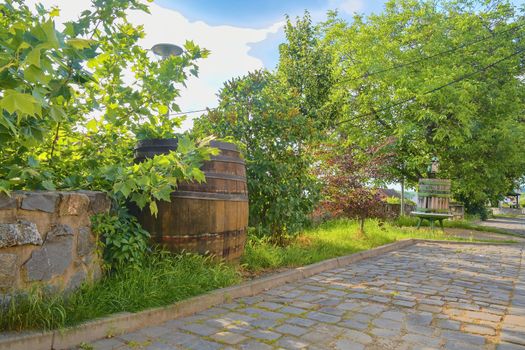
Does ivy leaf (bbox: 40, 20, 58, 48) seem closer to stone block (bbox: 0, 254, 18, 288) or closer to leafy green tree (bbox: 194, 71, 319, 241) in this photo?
stone block (bbox: 0, 254, 18, 288)

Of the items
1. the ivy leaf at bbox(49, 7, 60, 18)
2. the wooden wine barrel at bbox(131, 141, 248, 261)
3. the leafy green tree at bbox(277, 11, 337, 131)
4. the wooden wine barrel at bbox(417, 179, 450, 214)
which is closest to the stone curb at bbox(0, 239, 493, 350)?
the wooden wine barrel at bbox(131, 141, 248, 261)

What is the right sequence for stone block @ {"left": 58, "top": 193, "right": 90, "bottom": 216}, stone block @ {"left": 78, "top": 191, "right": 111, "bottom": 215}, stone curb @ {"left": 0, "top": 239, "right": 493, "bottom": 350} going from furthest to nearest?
1. stone block @ {"left": 78, "top": 191, "right": 111, "bottom": 215}
2. stone block @ {"left": 58, "top": 193, "right": 90, "bottom": 216}
3. stone curb @ {"left": 0, "top": 239, "right": 493, "bottom": 350}

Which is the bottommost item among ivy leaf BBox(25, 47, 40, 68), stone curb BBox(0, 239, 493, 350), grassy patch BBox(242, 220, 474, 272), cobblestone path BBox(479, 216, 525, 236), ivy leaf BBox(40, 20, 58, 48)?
cobblestone path BBox(479, 216, 525, 236)

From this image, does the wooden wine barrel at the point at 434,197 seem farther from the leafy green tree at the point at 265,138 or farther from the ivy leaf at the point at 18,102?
the ivy leaf at the point at 18,102

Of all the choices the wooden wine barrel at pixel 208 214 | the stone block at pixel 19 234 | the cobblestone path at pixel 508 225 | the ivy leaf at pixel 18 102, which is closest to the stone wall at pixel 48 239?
the stone block at pixel 19 234

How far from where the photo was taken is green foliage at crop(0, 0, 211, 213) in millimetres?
2576

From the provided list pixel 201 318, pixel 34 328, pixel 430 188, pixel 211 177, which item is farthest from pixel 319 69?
pixel 34 328

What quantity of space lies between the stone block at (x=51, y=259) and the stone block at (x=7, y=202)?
35 centimetres

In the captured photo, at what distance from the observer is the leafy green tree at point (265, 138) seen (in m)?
5.79

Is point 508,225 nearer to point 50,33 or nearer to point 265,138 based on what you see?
point 265,138

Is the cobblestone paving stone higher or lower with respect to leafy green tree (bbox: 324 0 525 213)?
lower

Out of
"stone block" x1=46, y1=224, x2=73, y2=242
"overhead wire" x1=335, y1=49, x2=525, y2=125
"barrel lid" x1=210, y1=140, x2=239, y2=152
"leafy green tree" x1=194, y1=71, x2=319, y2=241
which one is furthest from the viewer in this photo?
"overhead wire" x1=335, y1=49, x2=525, y2=125

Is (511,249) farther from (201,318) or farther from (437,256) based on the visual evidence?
(201,318)

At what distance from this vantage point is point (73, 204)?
Result: 293cm
